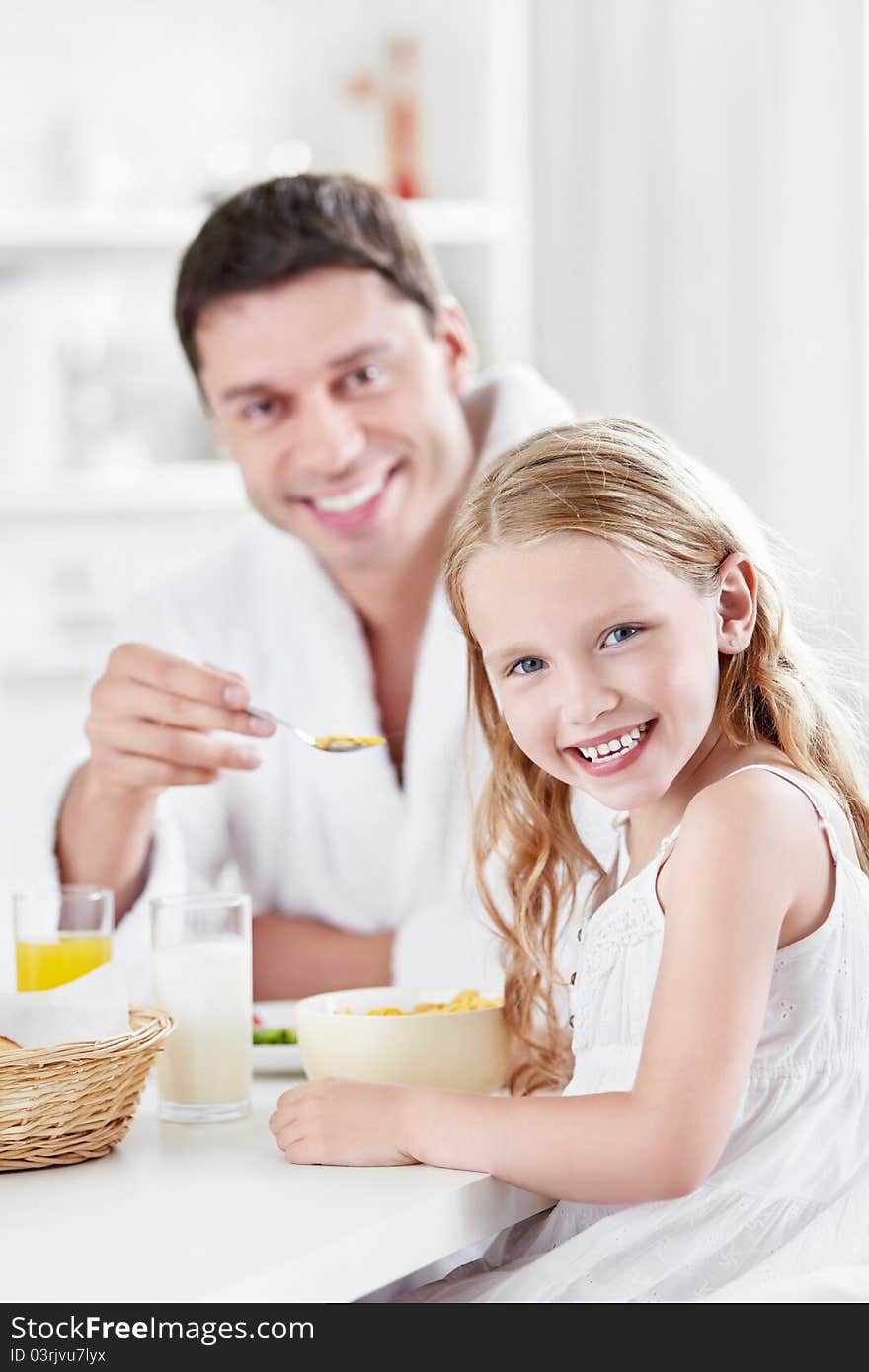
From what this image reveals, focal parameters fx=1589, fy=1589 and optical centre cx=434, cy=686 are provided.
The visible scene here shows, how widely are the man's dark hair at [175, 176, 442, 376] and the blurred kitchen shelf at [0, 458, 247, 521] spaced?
99 cm

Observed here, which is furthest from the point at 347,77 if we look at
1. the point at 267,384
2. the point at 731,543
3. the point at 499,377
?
the point at 731,543

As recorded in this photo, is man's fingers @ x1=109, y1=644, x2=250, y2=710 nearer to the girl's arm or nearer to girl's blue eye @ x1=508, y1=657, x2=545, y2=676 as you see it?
girl's blue eye @ x1=508, y1=657, x2=545, y2=676

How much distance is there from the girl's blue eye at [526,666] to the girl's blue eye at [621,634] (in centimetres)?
5

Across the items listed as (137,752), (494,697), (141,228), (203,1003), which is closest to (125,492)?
(141,228)

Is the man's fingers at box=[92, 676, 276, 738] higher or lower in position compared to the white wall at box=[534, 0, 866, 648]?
lower

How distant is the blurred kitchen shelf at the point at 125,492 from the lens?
9.24ft

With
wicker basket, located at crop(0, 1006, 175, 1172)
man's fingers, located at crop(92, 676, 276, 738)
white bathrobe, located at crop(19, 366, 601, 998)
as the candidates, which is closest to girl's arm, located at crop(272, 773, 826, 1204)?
wicker basket, located at crop(0, 1006, 175, 1172)

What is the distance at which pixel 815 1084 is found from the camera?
1.04 meters

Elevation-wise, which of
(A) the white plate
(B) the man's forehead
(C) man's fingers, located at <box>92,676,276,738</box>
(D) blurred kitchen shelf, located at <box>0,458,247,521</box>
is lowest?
(A) the white plate

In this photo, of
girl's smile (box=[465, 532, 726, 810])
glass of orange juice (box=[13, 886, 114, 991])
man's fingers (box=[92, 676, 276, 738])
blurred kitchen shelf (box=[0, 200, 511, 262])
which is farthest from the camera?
blurred kitchen shelf (box=[0, 200, 511, 262])

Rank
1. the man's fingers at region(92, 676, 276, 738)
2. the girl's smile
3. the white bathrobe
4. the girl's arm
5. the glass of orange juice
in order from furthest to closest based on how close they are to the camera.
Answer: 1. the white bathrobe
2. the man's fingers at region(92, 676, 276, 738)
3. the glass of orange juice
4. the girl's smile
5. the girl's arm

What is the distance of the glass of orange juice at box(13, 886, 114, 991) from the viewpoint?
125 centimetres
